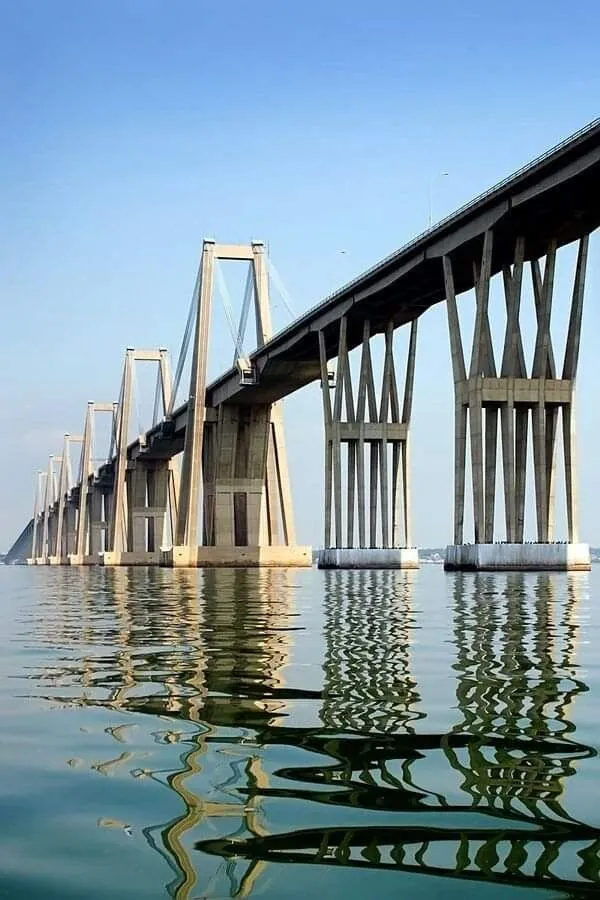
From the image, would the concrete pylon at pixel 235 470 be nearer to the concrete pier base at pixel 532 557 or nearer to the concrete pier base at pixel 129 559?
the concrete pier base at pixel 129 559

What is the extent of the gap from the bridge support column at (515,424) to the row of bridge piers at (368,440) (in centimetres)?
6

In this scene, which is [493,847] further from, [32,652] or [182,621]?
[182,621]

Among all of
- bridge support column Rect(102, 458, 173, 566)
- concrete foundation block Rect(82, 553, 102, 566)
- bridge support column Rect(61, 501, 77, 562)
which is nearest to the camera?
bridge support column Rect(102, 458, 173, 566)

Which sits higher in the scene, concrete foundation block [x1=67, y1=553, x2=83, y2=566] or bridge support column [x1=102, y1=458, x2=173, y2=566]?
bridge support column [x1=102, y1=458, x2=173, y2=566]

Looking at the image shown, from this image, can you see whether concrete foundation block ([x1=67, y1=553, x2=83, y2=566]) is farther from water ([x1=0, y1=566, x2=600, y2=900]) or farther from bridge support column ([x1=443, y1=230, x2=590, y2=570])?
water ([x1=0, y1=566, x2=600, y2=900])

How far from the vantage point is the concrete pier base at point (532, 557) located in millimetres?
50438

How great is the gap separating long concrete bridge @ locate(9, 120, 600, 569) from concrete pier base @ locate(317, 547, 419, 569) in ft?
0.28

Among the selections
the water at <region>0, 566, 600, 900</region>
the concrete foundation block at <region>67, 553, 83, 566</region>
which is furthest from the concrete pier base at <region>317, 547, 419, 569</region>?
the concrete foundation block at <region>67, 553, 83, 566</region>

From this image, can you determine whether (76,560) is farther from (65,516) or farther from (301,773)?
(301,773)

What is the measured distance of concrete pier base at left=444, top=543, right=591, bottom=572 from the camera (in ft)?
165

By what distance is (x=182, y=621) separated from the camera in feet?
64.2

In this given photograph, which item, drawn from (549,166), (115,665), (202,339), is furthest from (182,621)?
(202,339)

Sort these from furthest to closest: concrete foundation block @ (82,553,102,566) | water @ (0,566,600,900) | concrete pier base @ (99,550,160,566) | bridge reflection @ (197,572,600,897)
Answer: concrete foundation block @ (82,553,102,566) < concrete pier base @ (99,550,160,566) < bridge reflection @ (197,572,600,897) < water @ (0,566,600,900)

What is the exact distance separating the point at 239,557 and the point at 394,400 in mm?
19042
